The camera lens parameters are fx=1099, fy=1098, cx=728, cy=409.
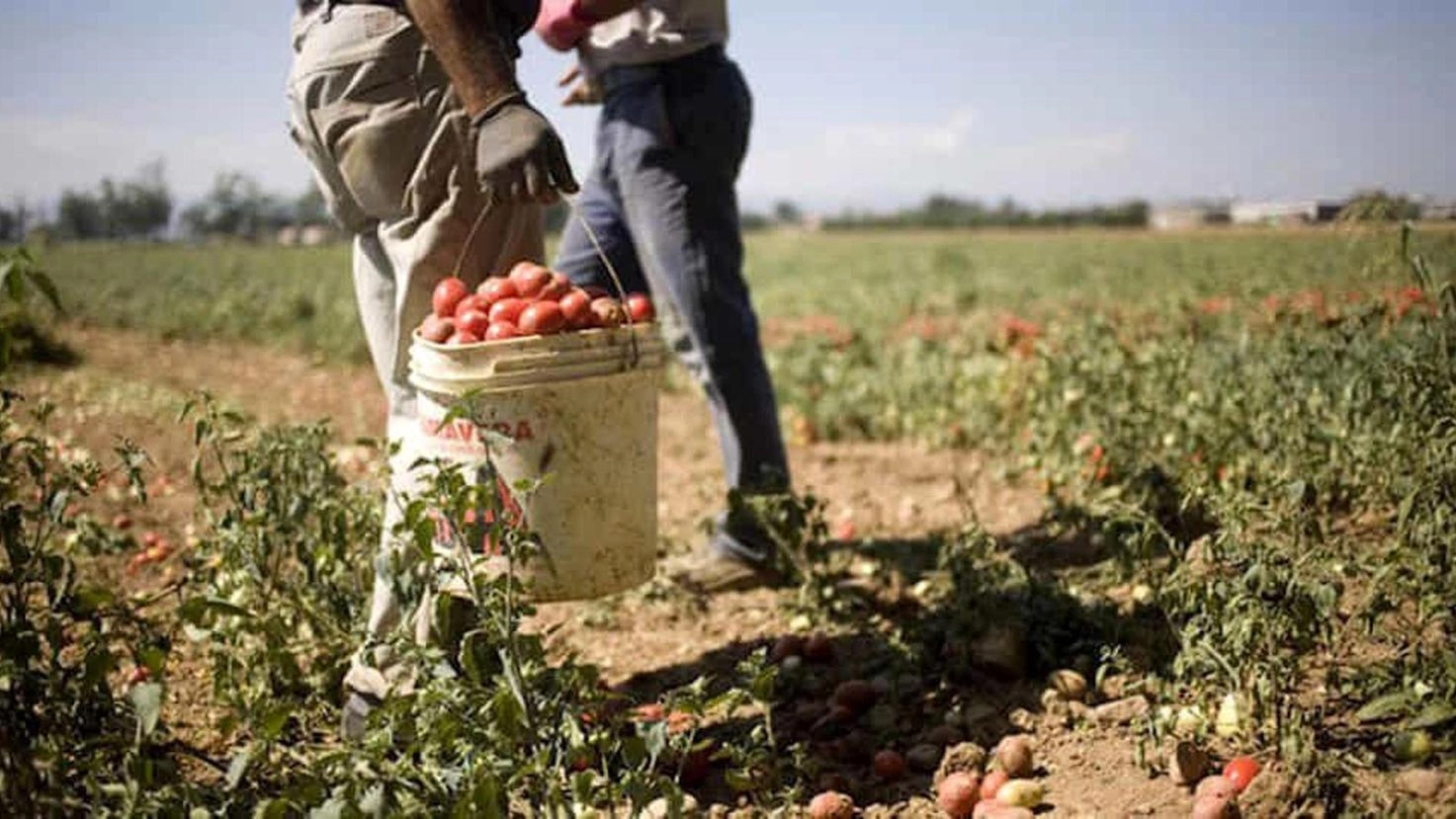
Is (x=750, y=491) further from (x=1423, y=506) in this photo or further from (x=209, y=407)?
(x=1423, y=506)

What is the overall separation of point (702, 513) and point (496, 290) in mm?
2233

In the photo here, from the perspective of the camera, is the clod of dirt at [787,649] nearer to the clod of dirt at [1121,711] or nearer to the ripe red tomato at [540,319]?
the clod of dirt at [1121,711]

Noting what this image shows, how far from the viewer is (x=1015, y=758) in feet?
7.03

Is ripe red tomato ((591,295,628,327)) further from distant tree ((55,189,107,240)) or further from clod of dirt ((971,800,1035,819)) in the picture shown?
distant tree ((55,189,107,240))

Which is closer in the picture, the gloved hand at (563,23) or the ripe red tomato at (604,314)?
the ripe red tomato at (604,314)

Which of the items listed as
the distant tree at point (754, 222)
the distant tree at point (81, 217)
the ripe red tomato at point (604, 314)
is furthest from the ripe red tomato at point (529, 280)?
the distant tree at point (754, 222)

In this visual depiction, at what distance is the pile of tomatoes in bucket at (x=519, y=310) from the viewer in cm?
208

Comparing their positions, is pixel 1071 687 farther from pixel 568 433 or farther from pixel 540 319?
pixel 540 319

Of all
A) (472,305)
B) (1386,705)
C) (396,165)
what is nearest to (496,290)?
(472,305)

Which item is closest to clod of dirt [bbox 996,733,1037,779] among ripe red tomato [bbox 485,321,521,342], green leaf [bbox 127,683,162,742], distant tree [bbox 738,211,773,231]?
ripe red tomato [bbox 485,321,521,342]

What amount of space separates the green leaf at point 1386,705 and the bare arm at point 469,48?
1.99 m

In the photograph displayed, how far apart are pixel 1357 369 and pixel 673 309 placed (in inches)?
77.4

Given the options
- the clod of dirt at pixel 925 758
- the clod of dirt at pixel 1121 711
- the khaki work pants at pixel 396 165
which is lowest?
the clod of dirt at pixel 925 758

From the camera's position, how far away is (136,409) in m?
6.61
